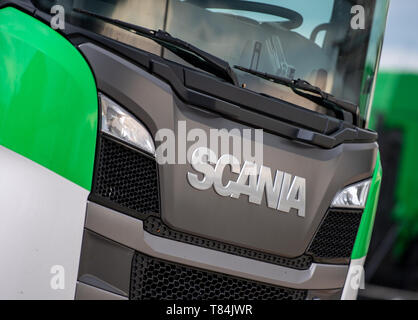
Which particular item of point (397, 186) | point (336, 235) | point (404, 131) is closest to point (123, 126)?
point (336, 235)

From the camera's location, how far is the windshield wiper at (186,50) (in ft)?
8.26

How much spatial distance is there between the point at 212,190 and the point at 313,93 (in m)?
0.78

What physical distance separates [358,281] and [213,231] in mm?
977

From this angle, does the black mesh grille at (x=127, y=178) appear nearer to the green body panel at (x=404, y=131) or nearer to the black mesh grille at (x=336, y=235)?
the black mesh grille at (x=336, y=235)

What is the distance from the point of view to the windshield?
2.56 meters

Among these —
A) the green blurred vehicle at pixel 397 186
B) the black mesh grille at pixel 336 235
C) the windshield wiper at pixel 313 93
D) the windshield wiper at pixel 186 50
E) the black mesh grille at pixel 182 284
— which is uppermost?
the windshield wiper at pixel 186 50

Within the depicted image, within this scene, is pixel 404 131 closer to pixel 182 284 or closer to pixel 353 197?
pixel 353 197

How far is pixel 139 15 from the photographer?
257 centimetres

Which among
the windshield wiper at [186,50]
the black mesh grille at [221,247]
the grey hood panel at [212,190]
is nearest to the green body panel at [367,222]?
the grey hood panel at [212,190]

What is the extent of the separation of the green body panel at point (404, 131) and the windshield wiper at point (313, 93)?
695cm

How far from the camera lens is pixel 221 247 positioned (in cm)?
257

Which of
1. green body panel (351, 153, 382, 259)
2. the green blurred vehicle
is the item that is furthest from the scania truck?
the green blurred vehicle

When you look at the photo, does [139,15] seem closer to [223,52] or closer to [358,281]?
[223,52]
